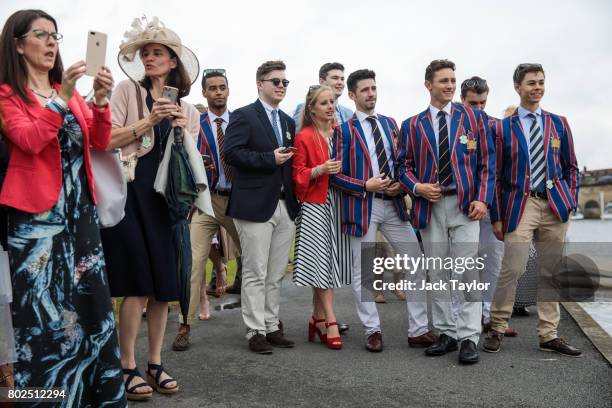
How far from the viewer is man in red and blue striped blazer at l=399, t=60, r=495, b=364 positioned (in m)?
5.14

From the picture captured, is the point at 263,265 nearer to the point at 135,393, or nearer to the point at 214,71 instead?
the point at 135,393

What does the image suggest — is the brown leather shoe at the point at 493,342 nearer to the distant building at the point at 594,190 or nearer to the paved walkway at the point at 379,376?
the paved walkway at the point at 379,376

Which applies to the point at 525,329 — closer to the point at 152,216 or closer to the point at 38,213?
Result: the point at 152,216

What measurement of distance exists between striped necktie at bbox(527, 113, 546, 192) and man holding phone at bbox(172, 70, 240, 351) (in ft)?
8.75

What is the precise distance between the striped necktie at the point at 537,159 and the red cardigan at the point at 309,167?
1741 mm

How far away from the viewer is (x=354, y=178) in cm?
552

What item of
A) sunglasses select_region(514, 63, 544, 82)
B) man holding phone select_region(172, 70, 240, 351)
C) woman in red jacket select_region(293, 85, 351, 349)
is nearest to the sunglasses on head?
woman in red jacket select_region(293, 85, 351, 349)

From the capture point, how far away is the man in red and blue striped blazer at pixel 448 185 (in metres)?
5.14

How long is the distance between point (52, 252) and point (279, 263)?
109 inches

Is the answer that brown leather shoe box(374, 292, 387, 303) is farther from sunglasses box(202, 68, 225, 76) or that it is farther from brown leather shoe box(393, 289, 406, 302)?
sunglasses box(202, 68, 225, 76)

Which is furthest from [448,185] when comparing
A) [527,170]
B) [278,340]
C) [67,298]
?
[67,298]

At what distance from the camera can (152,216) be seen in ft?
13.1

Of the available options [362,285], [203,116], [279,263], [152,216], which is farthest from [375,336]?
[203,116]

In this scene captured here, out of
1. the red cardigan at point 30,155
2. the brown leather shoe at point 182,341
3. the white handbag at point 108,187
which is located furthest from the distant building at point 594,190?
the red cardigan at point 30,155
